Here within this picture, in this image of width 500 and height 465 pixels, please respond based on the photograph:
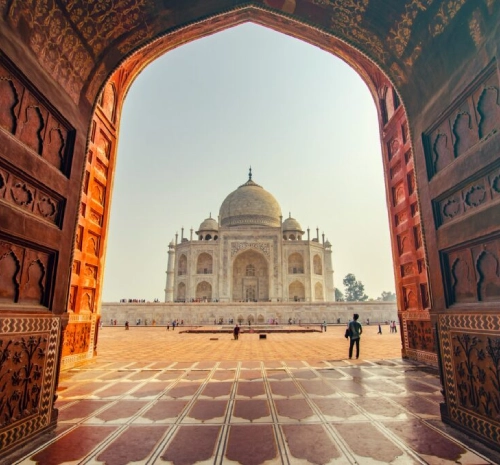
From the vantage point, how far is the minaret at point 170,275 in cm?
3712

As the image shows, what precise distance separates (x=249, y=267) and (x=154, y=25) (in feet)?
110

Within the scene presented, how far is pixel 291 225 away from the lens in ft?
138

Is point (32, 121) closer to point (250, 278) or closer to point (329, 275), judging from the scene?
point (250, 278)

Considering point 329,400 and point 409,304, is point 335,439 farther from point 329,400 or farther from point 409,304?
point 409,304

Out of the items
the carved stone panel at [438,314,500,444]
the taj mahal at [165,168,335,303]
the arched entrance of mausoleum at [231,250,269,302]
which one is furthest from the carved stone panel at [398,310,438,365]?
the arched entrance of mausoleum at [231,250,269,302]

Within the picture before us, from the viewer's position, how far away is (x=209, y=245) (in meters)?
35.5

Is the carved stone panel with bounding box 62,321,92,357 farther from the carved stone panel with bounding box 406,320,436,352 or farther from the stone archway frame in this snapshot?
the carved stone panel with bounding box 406,320,436,352

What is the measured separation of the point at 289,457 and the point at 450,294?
2.25m

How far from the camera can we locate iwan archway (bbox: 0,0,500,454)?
2.76 metres

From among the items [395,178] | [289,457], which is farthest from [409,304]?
[289,457]

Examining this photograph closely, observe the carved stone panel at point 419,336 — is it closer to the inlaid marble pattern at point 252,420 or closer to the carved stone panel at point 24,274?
the inlaid marble pattern at point 252,420

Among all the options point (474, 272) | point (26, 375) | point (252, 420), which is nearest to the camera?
point (26, 375)

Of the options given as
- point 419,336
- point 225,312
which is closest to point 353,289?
point 225,312

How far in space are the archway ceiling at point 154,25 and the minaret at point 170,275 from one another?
34.6 m
